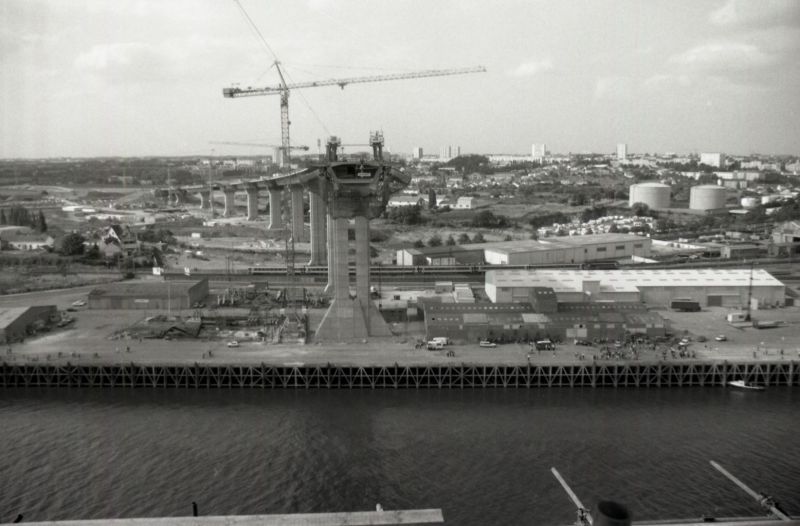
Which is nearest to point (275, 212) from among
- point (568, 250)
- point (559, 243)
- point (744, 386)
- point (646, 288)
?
point (559, 243)

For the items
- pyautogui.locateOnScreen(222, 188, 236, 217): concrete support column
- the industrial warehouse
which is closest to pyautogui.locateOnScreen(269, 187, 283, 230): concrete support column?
pyautogui.locateOnScreen(222, 188, 236, 217): concrete support column

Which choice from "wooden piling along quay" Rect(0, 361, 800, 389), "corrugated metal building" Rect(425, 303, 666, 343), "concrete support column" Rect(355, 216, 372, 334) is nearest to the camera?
"wooden piling along quay" Rect(0, 361, 800, 389)

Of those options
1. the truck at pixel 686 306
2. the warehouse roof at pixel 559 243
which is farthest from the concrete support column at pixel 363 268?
the warehouse roof at pixel 559 243

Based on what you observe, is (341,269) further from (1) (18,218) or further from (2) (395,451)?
(1) (18,218)

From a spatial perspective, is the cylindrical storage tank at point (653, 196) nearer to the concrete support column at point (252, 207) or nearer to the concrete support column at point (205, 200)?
the concrete support column at point (252, 207)

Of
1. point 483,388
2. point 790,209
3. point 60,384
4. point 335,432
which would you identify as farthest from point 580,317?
point 790,209

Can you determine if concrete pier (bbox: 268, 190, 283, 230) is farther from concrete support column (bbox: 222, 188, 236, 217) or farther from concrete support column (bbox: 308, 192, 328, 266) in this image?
concrete support column (bbox: 308, 192, 328, 266)
